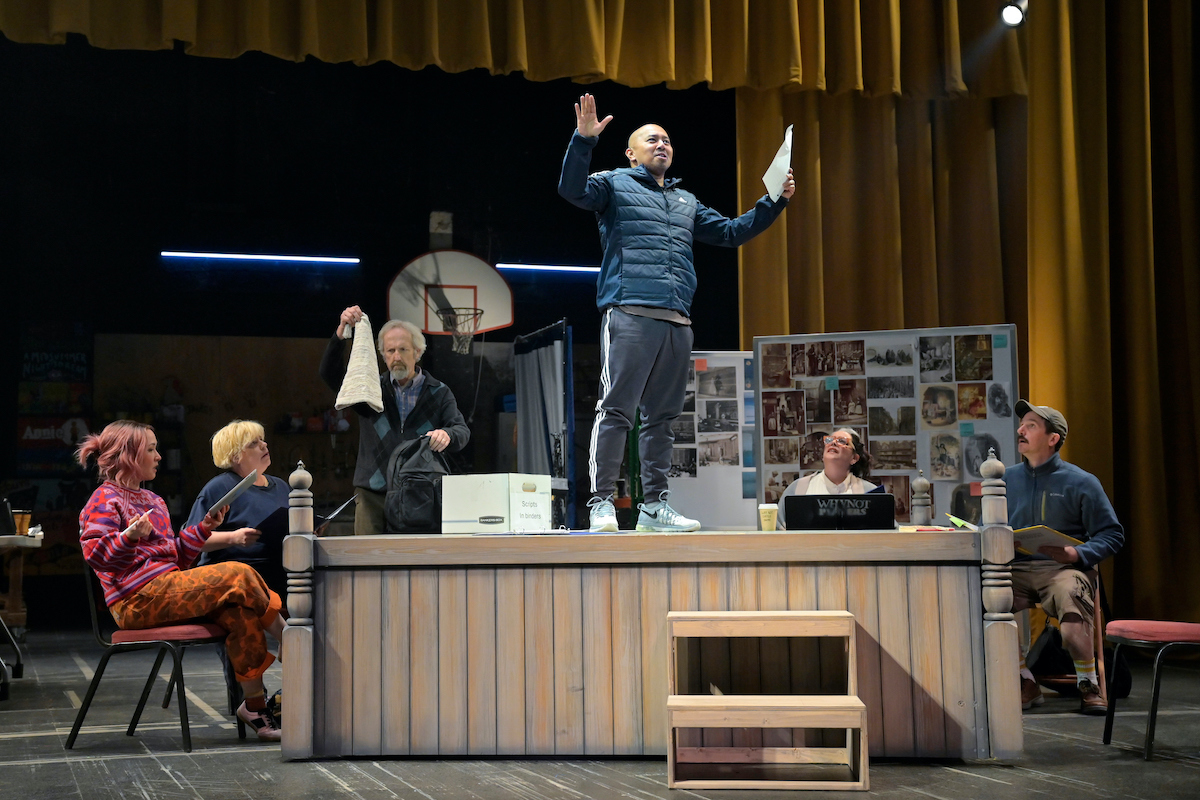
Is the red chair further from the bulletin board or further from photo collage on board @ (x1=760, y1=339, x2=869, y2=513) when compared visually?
photo collage on board @ (x1=760, y1=339, x2=869, y2=513)

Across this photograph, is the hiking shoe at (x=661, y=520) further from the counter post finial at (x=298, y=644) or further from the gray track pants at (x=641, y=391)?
the counter post finial at (x=298, y=644)

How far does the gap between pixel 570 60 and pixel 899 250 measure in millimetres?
2123

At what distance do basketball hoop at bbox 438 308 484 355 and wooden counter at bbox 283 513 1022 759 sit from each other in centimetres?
428

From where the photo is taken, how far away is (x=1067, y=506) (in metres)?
4.12

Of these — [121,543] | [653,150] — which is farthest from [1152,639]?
[121,543]

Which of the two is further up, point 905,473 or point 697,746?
point 905,473

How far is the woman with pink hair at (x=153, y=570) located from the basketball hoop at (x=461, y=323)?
3997mm

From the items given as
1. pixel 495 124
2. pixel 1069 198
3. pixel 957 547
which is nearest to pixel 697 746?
pixel 957 547

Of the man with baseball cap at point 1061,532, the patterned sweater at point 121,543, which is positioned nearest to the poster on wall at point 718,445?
the man with baseball cap at point 1061,532

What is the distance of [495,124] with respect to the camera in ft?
24.2

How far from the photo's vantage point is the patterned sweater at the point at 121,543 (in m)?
3.15

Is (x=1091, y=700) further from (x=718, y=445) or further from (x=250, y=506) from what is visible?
(x=250, y=506)

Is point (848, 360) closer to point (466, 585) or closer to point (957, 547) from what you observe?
point (957, 547)

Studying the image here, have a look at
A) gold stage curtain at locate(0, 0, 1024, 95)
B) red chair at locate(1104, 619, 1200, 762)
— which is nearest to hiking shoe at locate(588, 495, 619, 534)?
red chair at locate(1104, 619, 1200, 762)
